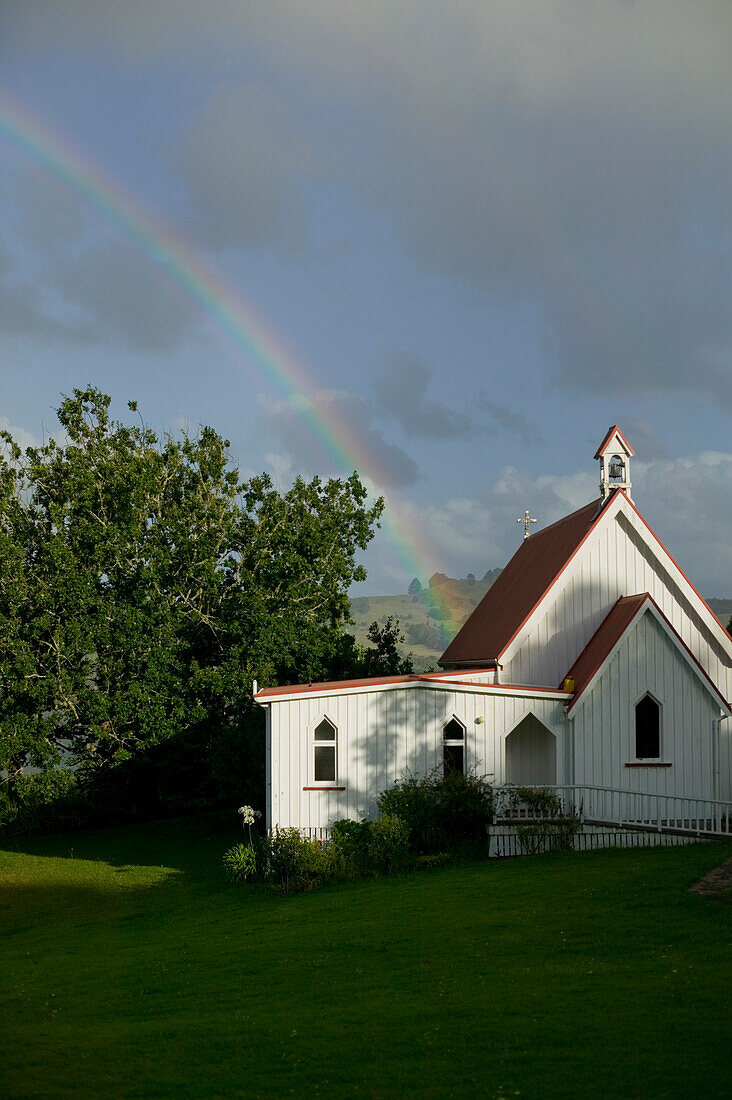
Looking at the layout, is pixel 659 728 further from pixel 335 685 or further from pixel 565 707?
pixel 335 685

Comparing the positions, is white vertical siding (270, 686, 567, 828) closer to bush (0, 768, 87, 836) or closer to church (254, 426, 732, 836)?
church (254, 426, 732, 836)

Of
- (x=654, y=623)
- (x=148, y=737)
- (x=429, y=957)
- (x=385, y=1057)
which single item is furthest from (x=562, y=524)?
(x=385, y=1057)

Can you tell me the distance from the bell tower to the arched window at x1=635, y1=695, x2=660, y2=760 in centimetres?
707

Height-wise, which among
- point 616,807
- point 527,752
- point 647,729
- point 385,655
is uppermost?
point 385,655

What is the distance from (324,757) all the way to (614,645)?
25.5 ft

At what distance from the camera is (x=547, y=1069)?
9312mm

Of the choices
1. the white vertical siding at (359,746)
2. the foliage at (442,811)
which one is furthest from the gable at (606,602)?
the foliage at (442,811)

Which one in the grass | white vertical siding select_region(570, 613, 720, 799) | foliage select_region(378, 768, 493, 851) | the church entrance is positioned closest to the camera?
the grass

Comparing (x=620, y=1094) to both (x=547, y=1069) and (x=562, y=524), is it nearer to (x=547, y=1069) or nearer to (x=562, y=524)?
(x=547, y=1069)

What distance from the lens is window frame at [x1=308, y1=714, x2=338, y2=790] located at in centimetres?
2517

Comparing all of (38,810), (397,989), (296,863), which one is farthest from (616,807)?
(38,810)

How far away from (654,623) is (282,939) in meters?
14.1

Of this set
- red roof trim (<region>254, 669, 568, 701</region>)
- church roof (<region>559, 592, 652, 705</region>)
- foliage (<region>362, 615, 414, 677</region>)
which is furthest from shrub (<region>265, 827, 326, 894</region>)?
foliage (<region>362, 615, 414, 677</region>)

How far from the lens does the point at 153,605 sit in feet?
117
